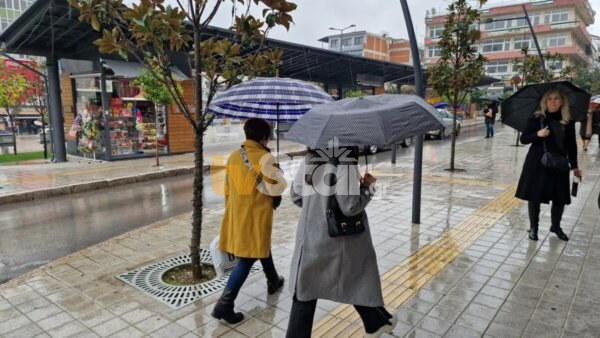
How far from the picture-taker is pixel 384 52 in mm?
88812

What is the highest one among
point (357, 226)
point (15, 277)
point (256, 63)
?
point (256, 63)

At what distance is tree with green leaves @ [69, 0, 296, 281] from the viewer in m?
3.37

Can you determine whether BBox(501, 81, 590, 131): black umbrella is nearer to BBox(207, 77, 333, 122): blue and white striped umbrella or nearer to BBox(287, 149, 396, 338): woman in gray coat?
BBox(207, 77, 333, 122): blue and white striped umbrella

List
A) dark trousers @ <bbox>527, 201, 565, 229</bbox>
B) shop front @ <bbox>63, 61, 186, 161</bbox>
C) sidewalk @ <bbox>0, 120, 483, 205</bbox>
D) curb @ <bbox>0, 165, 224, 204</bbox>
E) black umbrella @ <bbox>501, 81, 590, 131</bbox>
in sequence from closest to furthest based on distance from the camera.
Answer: black umbrella @ <bbox>501, 81, 590, 131</bbox> → dark trousers @ <bbox>527, 201, 565, 229</bbox> → curb @ <bbox>0, 165, 224, 204</bbox> → sidewalk @ <bbox>0, 120, 483, 205</bbox> → shop front @ <bbox>63, 61, 186, 161</bbox>

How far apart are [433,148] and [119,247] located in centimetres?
1412

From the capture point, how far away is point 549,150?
4.75 metres

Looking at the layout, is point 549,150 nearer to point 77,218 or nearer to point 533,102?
point 533,102

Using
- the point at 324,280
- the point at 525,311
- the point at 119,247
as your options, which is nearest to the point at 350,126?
the point at 324,280

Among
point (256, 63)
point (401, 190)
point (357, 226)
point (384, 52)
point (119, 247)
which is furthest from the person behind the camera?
point (384, 52)

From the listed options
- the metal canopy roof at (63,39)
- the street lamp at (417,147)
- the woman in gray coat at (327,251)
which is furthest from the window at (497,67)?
the woman in gray coat at (327,251)

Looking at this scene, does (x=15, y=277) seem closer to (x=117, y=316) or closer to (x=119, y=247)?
(x=119, y=247)

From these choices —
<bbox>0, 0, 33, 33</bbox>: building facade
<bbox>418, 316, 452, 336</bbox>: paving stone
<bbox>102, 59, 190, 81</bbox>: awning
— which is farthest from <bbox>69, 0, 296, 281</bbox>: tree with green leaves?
<bbox>0, 0, 33, 33</bbox>: building facade

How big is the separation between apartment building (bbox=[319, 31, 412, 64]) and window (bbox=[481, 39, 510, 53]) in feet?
60.9

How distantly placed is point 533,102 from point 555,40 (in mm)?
67758
